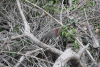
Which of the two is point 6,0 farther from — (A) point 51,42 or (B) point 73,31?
(B) point 73,31

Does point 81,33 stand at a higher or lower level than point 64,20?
lower

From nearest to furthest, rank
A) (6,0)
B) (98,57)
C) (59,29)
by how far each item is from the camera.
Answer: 1. (98,57)
2. (59,29)
3. (6,0)

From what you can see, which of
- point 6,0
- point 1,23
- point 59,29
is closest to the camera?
point 59,29

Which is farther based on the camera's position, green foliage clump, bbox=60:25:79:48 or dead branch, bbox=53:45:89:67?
green foliage clump, bbox=60:25:79:48

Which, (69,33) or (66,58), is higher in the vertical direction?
(69,33)

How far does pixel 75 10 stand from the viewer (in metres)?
3.54

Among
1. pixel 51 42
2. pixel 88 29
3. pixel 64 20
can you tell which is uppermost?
pixel 64 20

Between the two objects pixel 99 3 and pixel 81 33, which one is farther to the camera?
pixel 99 3

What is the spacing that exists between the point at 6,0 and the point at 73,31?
226 centimetres

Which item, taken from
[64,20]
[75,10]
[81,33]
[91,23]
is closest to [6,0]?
[64,20]

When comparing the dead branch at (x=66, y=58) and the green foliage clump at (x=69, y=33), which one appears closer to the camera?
the dead branch at (x=66, y=58)

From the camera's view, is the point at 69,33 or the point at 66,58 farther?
the point at 69,33

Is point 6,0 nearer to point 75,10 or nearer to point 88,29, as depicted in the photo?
point 75,10

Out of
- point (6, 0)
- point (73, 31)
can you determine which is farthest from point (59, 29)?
point (6, 0)
